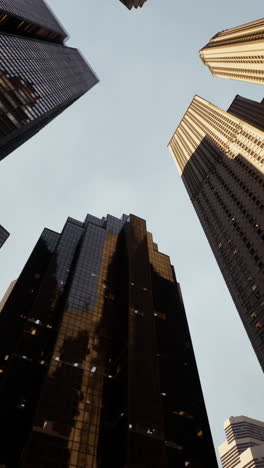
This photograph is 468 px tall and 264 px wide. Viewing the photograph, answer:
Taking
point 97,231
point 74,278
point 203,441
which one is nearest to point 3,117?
point 74,278

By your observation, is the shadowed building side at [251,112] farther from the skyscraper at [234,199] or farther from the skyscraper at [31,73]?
the skyscraper at [31,73]

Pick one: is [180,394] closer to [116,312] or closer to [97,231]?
[116,312]

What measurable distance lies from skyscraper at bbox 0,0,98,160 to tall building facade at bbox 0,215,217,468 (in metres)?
44.6

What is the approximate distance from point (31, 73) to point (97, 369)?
91652mm

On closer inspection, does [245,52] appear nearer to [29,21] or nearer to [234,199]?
[234,199]

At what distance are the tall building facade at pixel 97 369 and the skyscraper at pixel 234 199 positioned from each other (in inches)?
898

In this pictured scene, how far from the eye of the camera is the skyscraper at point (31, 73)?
84.9m

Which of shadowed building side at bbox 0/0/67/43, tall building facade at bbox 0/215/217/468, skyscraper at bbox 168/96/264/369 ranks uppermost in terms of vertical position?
shadowed building side at bbox 0/0/67/43

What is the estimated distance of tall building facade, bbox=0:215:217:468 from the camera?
199 ft

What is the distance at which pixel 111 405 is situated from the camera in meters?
71.8

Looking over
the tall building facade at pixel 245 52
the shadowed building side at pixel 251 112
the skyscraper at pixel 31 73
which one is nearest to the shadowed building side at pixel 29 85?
the skyscraper at pixel 31 73

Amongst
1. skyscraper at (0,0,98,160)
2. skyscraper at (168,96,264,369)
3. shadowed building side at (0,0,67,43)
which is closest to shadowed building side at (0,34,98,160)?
skyscraper at (0,0,98,160)

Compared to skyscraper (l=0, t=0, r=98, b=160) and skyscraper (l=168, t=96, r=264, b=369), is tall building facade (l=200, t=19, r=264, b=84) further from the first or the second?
skyscraper (l=0, t=0, r=98, b=160)

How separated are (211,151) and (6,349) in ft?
377
